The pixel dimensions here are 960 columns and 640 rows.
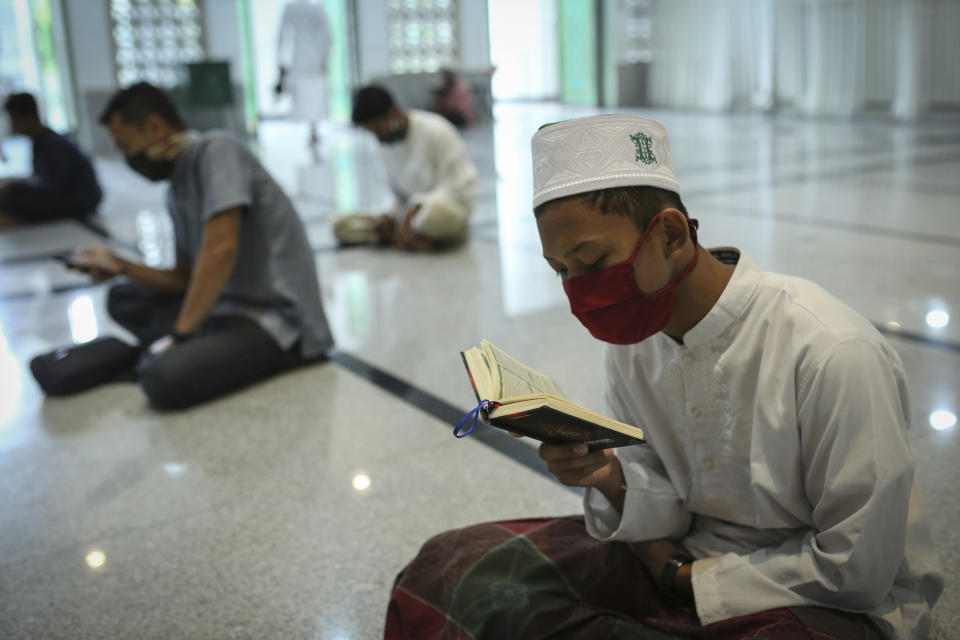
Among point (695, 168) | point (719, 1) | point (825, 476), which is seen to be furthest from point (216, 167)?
point (719, 1)

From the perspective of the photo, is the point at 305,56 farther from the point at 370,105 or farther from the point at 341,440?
the point at 341,440

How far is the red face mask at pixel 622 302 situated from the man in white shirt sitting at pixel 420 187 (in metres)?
3.52

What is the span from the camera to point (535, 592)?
4.49 ft

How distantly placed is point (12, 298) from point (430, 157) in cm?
215

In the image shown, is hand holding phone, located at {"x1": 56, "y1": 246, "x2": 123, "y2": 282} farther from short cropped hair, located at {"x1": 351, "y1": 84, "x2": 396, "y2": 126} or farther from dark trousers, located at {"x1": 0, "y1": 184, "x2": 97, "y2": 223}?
dark trousers, located at {"x1": 0, "y1": 184, "x2": 97, "y2": 223}

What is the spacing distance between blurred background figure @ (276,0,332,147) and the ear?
24.6 feet

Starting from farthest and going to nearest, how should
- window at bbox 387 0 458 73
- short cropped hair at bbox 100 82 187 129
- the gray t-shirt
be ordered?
window at bbox 387 0 458 73 → the gray t-shirt → short cropped hair at bbox 100 82 187 129

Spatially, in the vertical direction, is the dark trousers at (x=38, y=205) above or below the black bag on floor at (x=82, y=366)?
above

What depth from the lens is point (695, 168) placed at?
7172mm

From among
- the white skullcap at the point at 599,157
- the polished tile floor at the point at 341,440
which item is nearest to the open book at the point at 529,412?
the white skullcap at the point at 599,157

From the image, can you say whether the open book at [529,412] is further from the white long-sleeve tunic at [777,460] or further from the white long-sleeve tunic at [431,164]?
the white long-sleeve tunic at [431,164]

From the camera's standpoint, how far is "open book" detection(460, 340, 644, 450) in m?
1.04

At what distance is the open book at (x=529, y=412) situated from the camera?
41.1 inches

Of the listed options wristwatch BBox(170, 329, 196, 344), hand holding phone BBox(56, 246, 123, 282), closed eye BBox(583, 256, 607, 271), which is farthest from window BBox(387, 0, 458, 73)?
closed eye BBox(583, 256, 607, 271)
